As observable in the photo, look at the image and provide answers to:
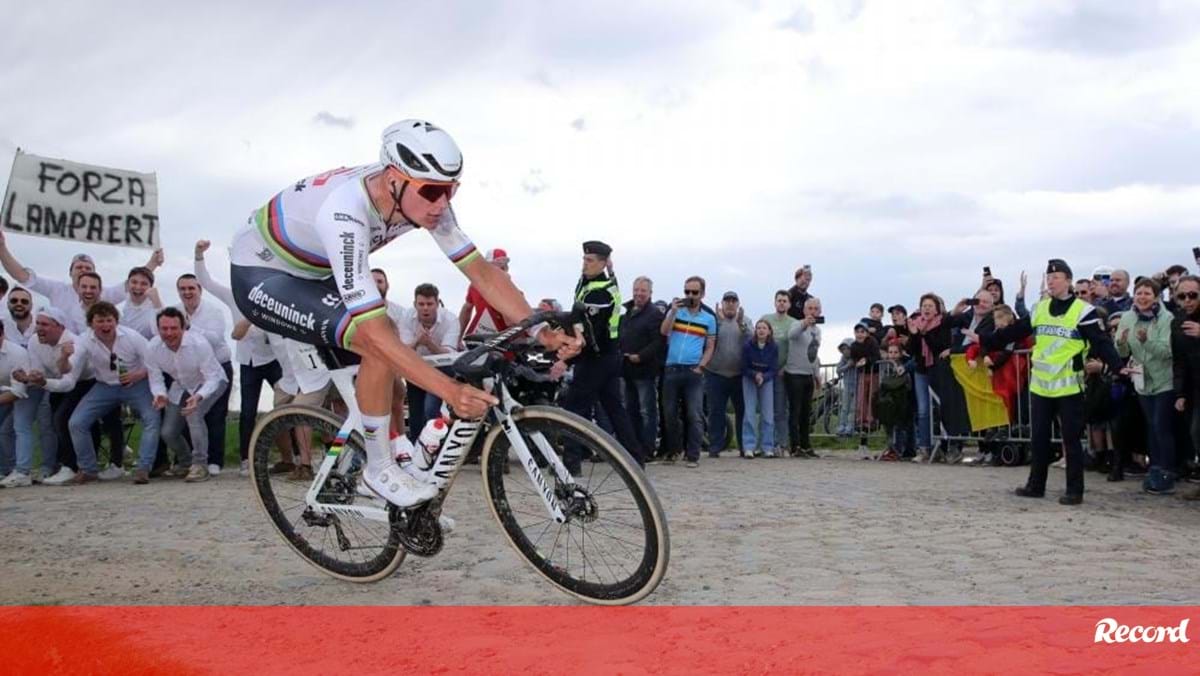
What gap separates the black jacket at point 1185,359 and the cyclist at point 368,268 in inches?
290

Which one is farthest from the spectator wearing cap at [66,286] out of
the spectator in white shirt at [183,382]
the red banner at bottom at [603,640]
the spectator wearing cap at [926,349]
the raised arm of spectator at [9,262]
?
the spectator wearing cap at [926,349]

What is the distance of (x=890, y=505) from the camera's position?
9.70 m

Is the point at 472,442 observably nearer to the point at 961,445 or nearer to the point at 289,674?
the point at 289,674

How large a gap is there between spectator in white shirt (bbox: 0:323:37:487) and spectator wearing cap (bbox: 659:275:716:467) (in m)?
7.24

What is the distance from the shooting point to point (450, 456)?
5.53 meters

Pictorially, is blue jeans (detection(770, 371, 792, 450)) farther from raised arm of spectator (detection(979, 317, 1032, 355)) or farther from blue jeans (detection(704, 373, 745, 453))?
raised arm of spectator (detection(979, 317, 1032, 355))

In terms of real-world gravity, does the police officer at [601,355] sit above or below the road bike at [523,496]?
above

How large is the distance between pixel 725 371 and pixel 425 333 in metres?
4.74

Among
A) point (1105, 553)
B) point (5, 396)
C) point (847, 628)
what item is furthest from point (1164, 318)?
point (5, 396)

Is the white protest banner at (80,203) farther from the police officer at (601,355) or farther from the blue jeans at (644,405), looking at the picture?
the police officer at (601,355)

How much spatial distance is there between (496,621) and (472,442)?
2.98ft

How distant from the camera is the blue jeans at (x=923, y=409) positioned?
49.7 feet

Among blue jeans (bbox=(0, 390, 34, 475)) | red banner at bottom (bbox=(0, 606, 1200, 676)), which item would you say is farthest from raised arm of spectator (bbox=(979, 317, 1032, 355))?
blue jeans (bbox=(0, 390, 34, 475))

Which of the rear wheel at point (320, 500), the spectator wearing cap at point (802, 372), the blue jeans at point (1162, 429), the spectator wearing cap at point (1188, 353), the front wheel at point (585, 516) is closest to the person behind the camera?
the front wheel at point (585, 516)
